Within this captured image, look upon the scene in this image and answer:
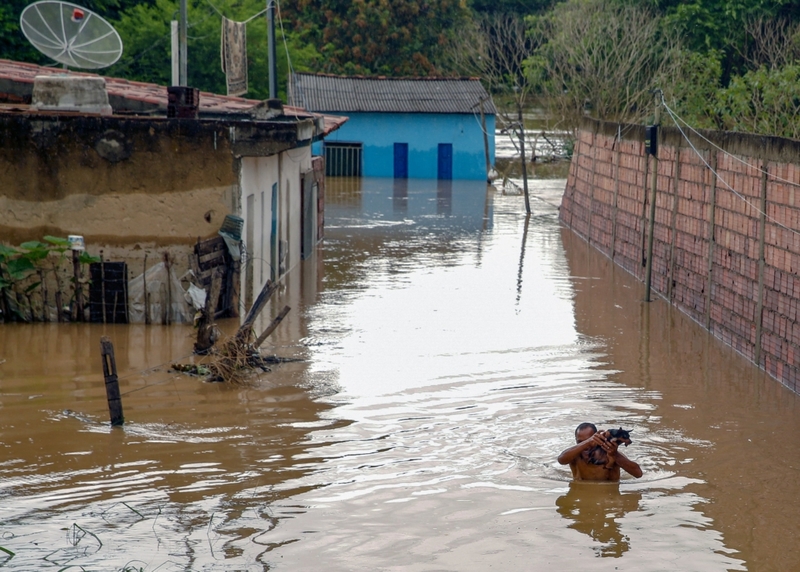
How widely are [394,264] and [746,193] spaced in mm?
8136

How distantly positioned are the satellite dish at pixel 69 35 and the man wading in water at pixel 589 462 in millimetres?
9827

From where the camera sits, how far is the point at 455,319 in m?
14.0

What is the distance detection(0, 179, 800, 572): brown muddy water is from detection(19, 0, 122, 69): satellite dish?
410 cm

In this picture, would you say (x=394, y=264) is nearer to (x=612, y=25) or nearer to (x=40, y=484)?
(x=40, y=484)

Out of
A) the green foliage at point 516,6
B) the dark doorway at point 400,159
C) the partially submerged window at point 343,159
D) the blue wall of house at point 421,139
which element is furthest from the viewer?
the green foliage at point 516,6

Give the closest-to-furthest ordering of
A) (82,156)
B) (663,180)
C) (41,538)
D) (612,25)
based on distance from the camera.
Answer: (41,538) → (82,156) → (663,180) → (612,25)

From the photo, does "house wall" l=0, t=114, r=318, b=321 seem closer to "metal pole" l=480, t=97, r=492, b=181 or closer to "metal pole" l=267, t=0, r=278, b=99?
"metal pole" l=267, t=0, r=278, b=99

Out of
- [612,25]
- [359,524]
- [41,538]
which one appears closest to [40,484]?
[41,538]

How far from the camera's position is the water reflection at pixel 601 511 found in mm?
6660

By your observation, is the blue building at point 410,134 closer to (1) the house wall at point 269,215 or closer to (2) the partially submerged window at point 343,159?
(2) the partially submerged window at point 343,159

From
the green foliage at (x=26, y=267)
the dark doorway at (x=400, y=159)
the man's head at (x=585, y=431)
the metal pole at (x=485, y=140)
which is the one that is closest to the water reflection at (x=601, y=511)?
the man's head at (x=585, y=431)

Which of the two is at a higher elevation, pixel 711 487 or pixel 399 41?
pixel 399 41

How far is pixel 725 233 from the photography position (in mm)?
12906

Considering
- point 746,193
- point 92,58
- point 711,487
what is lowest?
point 711,487
